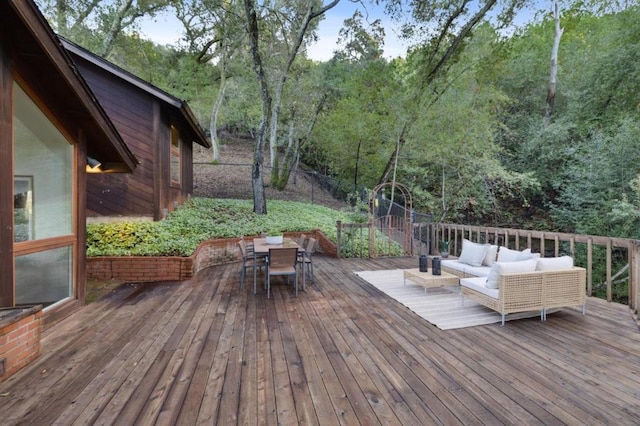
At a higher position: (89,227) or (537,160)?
(537,160)

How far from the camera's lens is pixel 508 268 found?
380 centimetres

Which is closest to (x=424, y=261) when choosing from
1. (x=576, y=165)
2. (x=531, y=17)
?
(x=576, y=165)

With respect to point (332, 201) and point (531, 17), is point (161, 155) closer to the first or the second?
point (332, 201)

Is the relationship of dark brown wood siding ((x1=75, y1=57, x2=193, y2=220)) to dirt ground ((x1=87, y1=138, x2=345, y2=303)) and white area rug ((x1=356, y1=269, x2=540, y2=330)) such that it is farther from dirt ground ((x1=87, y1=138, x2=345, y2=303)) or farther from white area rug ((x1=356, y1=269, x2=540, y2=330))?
white area rug ((x1=356, y1=269, x2=540, y2=330))

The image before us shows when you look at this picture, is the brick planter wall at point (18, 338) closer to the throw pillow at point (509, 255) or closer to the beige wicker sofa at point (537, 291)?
the beige wicker sofa at point (537, 291)

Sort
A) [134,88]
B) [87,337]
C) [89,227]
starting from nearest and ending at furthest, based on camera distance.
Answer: [87,337] → [89,227] → [134,88]

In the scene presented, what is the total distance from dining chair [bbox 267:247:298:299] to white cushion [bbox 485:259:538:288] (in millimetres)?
2766

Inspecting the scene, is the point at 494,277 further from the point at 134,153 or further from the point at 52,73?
the point at 134,153

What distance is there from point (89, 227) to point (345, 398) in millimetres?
6372

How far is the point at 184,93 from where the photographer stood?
15906mm

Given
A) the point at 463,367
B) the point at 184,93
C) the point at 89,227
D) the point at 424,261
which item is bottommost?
the point at 463,367

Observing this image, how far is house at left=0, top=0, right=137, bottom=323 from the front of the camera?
2.95 metres

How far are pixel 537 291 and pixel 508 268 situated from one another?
18.0 inches

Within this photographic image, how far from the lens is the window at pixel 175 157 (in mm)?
8578
